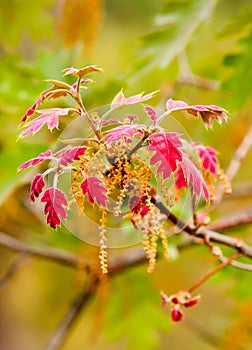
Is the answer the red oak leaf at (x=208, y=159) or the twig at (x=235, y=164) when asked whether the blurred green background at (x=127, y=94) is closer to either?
the twig at (x=235, y=164)

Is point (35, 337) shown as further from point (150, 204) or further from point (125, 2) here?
point (150, 204)

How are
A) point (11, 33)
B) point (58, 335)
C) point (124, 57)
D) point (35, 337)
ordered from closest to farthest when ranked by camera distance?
point (58, 335), point (11, 33), point (124, 57), point (35, 337)

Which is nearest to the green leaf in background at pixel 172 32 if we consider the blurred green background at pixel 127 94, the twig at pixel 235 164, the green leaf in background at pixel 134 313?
the blurred green background at pixel 127 94

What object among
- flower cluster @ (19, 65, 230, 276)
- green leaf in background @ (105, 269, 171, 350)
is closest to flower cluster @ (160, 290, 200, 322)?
flower cluster @ (19, 65, 230, 276)

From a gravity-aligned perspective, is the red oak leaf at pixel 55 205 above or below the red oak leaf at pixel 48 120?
below

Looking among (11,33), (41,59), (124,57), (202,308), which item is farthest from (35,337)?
(41,59)

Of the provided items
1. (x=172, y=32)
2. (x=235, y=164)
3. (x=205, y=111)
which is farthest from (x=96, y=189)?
(x=172, y=32)
